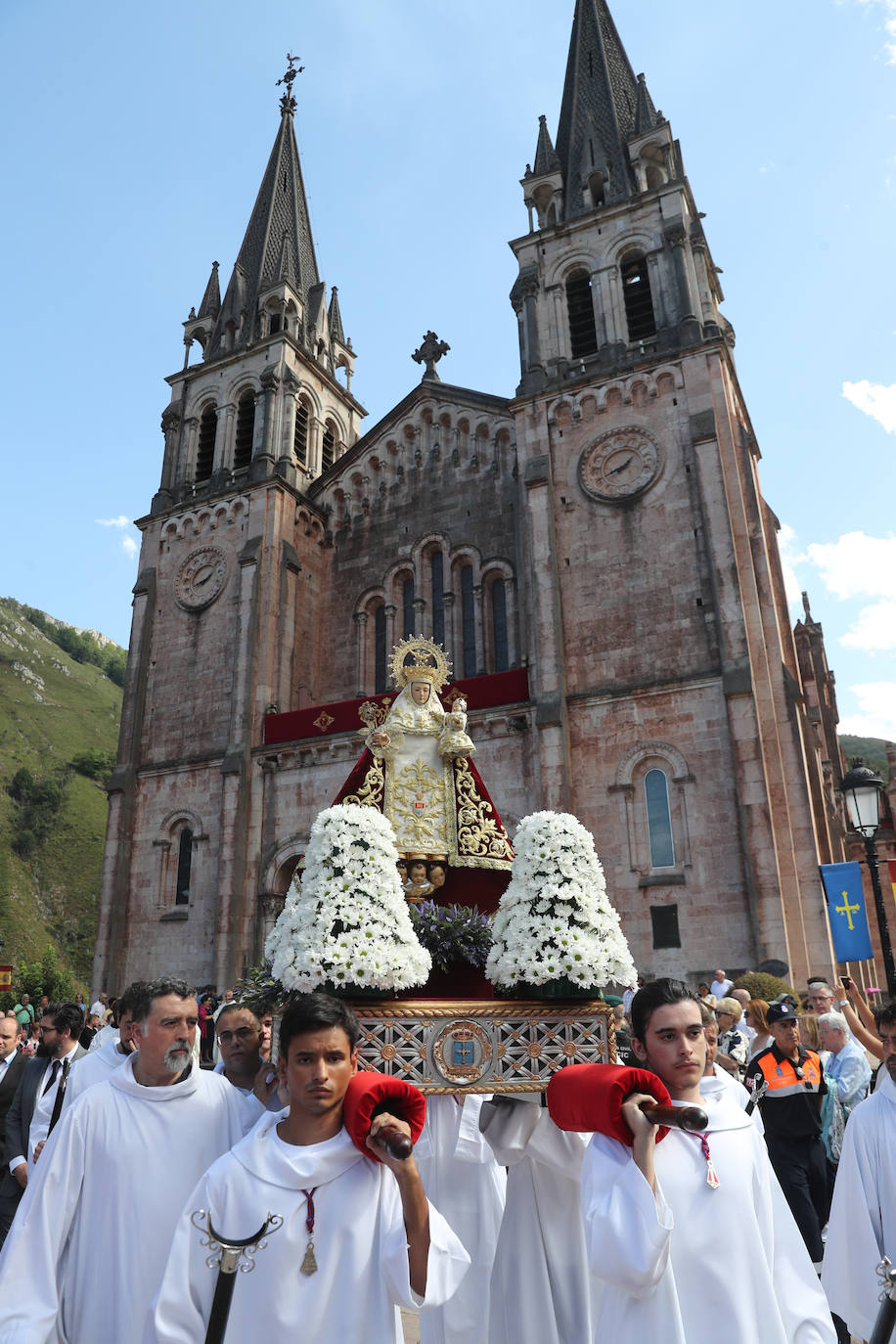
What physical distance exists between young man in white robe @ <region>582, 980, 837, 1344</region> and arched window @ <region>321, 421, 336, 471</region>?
27.5m

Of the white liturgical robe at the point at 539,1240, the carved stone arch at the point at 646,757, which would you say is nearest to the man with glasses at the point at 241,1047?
the white liturgical robe at the point at 539,1240

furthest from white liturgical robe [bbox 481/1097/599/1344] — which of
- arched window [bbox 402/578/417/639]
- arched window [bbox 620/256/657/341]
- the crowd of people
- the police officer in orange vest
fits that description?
arched window [bbox 620/256/657/341]

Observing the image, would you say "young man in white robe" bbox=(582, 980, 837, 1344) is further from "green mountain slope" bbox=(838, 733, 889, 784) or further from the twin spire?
"green mountain slope" bbox=(838, 733, 889, 784)

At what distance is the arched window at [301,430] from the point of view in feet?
92.1

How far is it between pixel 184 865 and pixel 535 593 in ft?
38.7

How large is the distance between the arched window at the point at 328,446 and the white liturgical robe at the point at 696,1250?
27.7 m

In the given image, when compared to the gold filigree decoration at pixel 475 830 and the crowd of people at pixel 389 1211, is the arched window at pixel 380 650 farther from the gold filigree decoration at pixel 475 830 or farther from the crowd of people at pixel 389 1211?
the crowd of people at pixel 389 1211

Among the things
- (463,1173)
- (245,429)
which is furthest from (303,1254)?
(245,429)

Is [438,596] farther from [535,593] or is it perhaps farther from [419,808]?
[419,808]

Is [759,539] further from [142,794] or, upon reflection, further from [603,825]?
[142,794]

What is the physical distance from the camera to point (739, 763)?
17438mm

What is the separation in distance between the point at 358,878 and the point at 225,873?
18.1 meters

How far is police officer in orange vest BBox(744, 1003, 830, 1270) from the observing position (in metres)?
6.29

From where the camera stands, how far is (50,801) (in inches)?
2766
